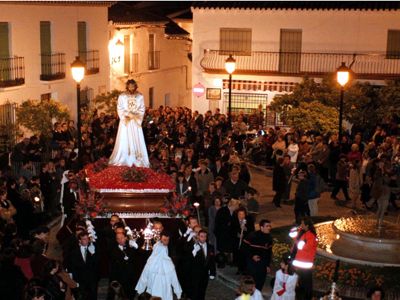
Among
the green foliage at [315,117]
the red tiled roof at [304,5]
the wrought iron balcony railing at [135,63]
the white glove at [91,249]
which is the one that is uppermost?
the red tiled roof at [304,5]

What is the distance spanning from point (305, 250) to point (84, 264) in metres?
3.53

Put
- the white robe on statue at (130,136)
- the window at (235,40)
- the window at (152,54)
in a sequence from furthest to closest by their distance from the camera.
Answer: the window at (152,54) → the window at (235,40) → the white robe on statue at (130,136)

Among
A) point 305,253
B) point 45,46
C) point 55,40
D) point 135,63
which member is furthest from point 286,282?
point 135,63

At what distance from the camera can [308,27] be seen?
38.7 metres

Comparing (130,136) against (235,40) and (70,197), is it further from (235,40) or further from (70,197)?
(235,40)

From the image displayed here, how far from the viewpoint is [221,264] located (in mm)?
16656

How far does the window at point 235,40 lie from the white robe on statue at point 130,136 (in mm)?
20889

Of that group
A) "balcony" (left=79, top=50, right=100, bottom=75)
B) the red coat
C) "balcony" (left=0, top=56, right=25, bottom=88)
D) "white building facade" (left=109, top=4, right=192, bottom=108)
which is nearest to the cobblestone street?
the red coat

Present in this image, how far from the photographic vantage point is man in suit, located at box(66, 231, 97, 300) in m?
13.9

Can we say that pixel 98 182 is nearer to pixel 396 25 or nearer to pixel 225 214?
pixel 225 214

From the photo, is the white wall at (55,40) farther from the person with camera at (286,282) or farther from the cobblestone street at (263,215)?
the person with camera at (286,282)

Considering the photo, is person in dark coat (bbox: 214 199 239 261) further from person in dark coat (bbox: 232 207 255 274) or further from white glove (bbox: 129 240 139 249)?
white glove (bbox: 129 240 139 249)

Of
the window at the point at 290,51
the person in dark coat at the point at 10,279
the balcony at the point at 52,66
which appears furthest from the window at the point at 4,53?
the person in dark coat at the point at 10,279

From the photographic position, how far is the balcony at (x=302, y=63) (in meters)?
37.8
